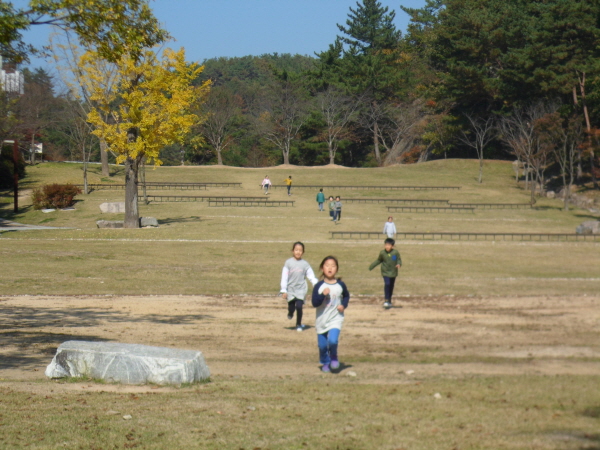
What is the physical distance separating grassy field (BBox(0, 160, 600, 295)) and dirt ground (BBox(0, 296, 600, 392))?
2.65 meters

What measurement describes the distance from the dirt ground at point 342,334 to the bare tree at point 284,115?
201 feet

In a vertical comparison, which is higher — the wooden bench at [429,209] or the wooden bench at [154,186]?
the wooden bench at [154,186]

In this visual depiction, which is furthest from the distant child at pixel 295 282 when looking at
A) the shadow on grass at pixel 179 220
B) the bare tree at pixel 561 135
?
the bare tree at pixel 561 135

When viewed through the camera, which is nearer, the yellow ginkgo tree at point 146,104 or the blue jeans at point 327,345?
the blue jeans at point 327,345

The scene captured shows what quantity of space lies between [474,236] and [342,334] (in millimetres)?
23039

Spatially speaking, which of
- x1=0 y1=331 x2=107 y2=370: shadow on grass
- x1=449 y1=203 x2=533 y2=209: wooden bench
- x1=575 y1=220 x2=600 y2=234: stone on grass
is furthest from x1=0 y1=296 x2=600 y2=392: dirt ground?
x1=449 y1=203 x2=533 y2=209: wooden bench

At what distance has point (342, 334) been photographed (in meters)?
13.1

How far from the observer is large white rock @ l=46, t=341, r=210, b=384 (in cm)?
854

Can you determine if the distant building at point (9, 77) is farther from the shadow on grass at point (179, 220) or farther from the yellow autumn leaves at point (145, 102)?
the shadow on grass at point (179, 220)

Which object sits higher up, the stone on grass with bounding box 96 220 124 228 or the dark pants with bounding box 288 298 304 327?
the dark pants with bounding box 288 298 304 327

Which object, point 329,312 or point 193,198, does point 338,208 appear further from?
point 329,312

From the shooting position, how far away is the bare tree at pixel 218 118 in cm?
8012

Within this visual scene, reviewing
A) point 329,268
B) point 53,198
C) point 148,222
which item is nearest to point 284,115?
point 53,198

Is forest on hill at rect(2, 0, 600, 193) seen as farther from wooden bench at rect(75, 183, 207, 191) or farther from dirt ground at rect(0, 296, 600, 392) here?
dirt ground at rect(0, 296, 600, 392)
